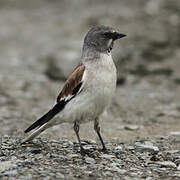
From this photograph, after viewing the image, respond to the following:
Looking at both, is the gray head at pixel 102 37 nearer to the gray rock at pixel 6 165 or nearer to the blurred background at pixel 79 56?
the blurred background at pixel 79 56

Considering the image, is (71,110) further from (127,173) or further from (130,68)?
(130,68)

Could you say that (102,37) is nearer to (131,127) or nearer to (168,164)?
(168,164)

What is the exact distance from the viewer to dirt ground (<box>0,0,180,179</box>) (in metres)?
9.03

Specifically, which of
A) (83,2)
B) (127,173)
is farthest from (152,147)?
(83,2)

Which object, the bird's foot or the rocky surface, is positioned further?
the bird's foot

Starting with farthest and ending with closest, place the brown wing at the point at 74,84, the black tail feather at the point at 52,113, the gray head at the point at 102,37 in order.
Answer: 1. the gray head at the point at 102,37
2. the black tail feather at the point at 52,113
3. the brown wing at the point at 74,84

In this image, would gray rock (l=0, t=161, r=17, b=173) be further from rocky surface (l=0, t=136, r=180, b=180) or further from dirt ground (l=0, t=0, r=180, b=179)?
dirt ground (l=0, t=0, r=180, b=179)

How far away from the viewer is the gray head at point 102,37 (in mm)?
6551

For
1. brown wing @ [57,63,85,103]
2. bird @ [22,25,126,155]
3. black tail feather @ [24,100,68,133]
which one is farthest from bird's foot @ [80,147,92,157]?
brown wing @ [57,63,85,103]

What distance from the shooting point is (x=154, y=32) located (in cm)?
1576

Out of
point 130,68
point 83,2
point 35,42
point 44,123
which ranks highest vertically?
point 83,2

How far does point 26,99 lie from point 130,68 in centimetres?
358

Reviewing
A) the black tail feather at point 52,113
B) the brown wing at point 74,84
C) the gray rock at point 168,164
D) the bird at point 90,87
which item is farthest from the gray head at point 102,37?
the gray rock at point 168,164

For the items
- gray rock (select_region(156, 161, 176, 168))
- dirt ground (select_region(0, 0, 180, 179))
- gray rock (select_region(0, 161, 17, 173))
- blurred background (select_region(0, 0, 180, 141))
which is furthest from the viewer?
blurred background (select_region(0, 0, 180, 141))
